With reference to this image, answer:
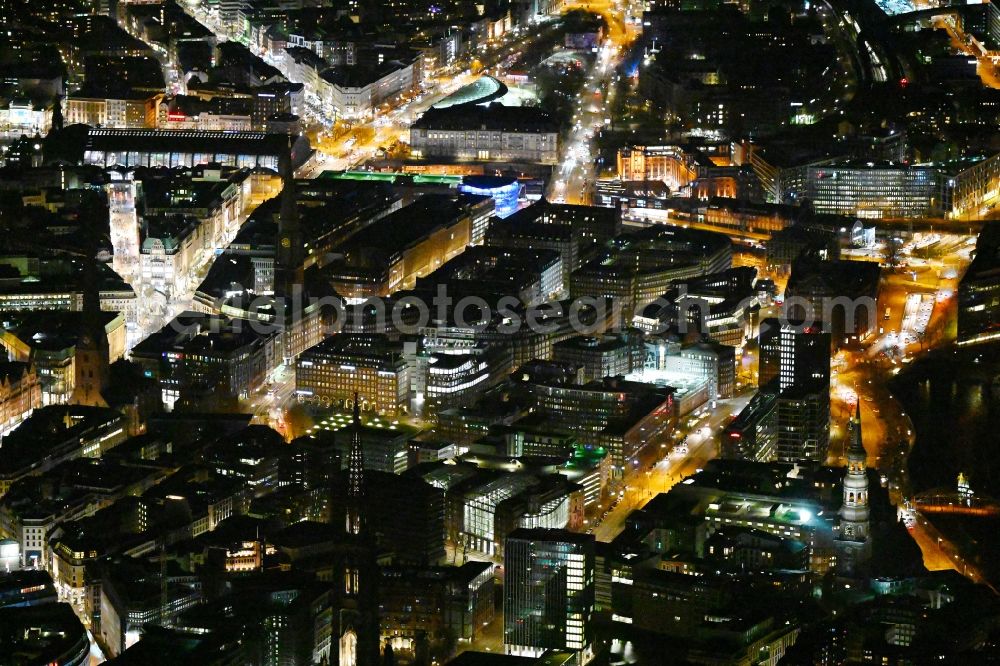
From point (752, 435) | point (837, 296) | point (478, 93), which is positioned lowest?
point (752, 435)

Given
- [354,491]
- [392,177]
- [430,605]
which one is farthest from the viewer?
[392,177]

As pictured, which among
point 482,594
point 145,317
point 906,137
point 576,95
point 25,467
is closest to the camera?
point 482,594

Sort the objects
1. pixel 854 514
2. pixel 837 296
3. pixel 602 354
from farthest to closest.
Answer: pixel 837 296 → pixel 602 354 → pixel 854 514

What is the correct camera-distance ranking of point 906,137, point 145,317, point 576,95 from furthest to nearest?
point 576,95, point 906,137, point 145,317

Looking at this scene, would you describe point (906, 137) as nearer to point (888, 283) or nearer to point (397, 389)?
point (888, 283)

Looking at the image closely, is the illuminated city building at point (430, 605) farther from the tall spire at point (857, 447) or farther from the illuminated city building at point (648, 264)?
the illuminated city building at point (648, 264)

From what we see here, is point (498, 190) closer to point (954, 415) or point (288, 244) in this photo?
point (288, 244)

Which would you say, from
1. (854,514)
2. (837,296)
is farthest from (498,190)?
(854,514)

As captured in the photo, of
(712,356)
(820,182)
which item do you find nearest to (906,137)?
(820,182)
